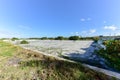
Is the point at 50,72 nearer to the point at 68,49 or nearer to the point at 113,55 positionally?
the point at 113,55

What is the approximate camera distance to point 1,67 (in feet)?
12.5

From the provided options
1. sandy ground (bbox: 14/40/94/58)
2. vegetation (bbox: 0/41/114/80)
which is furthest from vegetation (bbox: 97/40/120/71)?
vegetation (bbox: 0/41/114/80)

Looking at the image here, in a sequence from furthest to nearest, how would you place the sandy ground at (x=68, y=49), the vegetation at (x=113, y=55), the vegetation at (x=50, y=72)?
the sandy ground at (x=68, y=49), the vegetation at (x=113, y=55), the vegetation at (x=50, y=72)

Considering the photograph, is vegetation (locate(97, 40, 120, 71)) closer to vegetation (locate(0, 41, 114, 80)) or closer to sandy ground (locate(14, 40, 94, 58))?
sandy ground (locate(14, 40, 94, 58))

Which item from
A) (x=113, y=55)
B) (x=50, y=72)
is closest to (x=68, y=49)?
(x=113, y=55)

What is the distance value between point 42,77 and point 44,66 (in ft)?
2.05

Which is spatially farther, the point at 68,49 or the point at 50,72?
the point at 68,49

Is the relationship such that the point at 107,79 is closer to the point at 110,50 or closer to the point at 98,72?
the point at 98,72

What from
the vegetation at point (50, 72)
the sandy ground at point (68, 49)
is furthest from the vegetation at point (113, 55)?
the vegetation at point (50, 72)

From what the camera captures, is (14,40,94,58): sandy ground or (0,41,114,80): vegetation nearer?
(0,41,114,80): vegetation

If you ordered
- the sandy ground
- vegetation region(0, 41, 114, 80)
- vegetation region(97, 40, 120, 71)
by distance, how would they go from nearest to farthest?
vegetation region(0, 41, 114, 80), vegetation region(97, 40, 120, 71), the sandy ground

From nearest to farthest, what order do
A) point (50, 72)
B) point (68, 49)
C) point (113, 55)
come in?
point (50, 72) → point (113, 55) → point (68, 49)

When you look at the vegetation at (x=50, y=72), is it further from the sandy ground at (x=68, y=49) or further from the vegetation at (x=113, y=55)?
the sandy ground at (x=68, y=49)

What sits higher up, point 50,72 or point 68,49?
point 68,49
